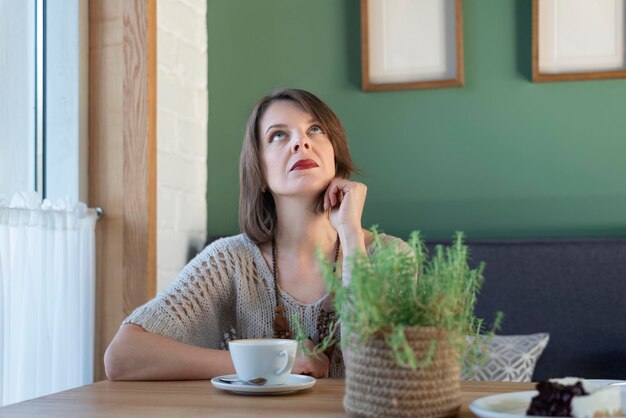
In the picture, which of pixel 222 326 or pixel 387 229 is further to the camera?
pixel 387 229

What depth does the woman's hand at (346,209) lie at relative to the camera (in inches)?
72.6

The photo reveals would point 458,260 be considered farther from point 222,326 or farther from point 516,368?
point 516,368

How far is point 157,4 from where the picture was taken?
8.82ft

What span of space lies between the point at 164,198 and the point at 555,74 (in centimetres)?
127

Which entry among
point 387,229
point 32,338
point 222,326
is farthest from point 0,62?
point 387,229

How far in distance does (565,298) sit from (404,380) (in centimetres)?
164

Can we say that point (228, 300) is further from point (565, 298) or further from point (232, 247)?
point (565, 298)

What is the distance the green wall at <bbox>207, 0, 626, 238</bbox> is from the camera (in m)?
2.68

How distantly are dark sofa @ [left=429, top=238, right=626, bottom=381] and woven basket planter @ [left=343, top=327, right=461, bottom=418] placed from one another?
1552 millimetres

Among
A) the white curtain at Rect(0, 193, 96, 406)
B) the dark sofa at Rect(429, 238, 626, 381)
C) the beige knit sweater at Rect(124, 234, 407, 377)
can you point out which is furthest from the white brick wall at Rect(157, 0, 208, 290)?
the dark sofa at Rect(429, 238, 626, 381)

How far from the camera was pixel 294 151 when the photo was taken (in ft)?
6.68

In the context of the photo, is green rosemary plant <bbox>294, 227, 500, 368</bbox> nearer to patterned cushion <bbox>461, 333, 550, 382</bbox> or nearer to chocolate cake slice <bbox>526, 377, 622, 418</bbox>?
chocolate cake slice <bbox>526, 377, 622, 418</bbox>

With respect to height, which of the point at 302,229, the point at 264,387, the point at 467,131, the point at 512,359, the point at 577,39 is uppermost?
the point at 577,39

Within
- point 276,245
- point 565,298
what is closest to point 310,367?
point 276,245
